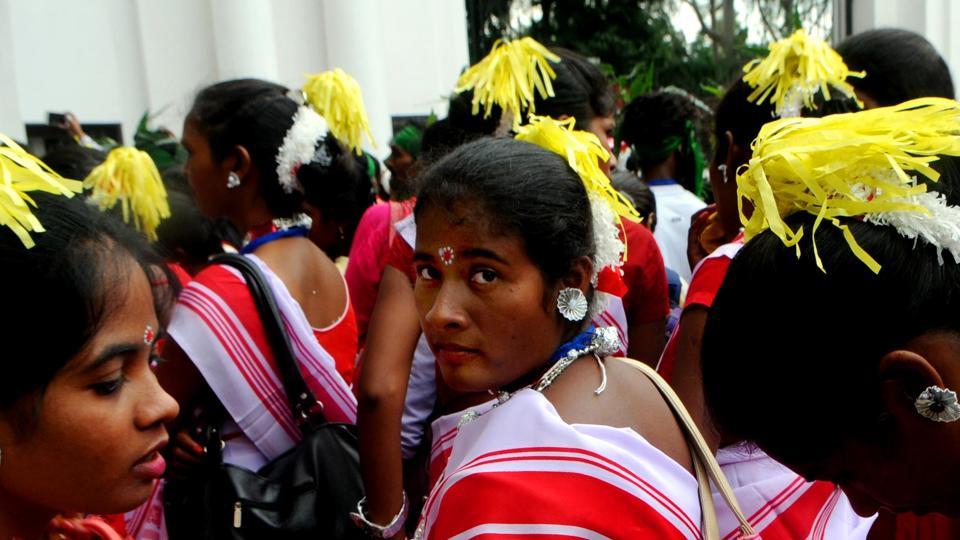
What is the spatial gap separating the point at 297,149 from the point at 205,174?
31 cm

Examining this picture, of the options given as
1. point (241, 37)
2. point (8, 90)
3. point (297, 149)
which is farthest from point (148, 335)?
point (241, 37)

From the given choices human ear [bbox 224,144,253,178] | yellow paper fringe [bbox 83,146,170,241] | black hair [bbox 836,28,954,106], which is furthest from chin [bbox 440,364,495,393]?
yellow paper fringe [bbox 83,146,170,241]

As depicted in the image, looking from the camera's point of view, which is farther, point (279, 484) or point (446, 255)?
point (279, 484)

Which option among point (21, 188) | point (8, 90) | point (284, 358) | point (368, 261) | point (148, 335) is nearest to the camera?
point (21, 188)

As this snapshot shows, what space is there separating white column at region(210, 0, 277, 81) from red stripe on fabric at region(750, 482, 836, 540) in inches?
280

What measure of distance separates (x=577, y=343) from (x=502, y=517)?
43 centimetres

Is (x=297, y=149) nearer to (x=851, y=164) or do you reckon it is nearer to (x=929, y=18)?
(x=851, y=164)

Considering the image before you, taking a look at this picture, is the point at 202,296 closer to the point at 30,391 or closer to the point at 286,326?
the point at 286,326

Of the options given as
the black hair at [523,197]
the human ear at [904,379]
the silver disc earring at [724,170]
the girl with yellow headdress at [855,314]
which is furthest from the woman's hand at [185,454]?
the human ear at [904,379]

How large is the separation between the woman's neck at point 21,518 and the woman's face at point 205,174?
4.60ft

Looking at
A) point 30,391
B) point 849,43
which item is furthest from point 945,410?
point 849,43

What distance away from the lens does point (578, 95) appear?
9.21 ft

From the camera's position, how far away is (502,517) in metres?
1.42

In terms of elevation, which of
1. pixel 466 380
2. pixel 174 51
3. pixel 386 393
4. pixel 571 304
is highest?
pixel 174 51
